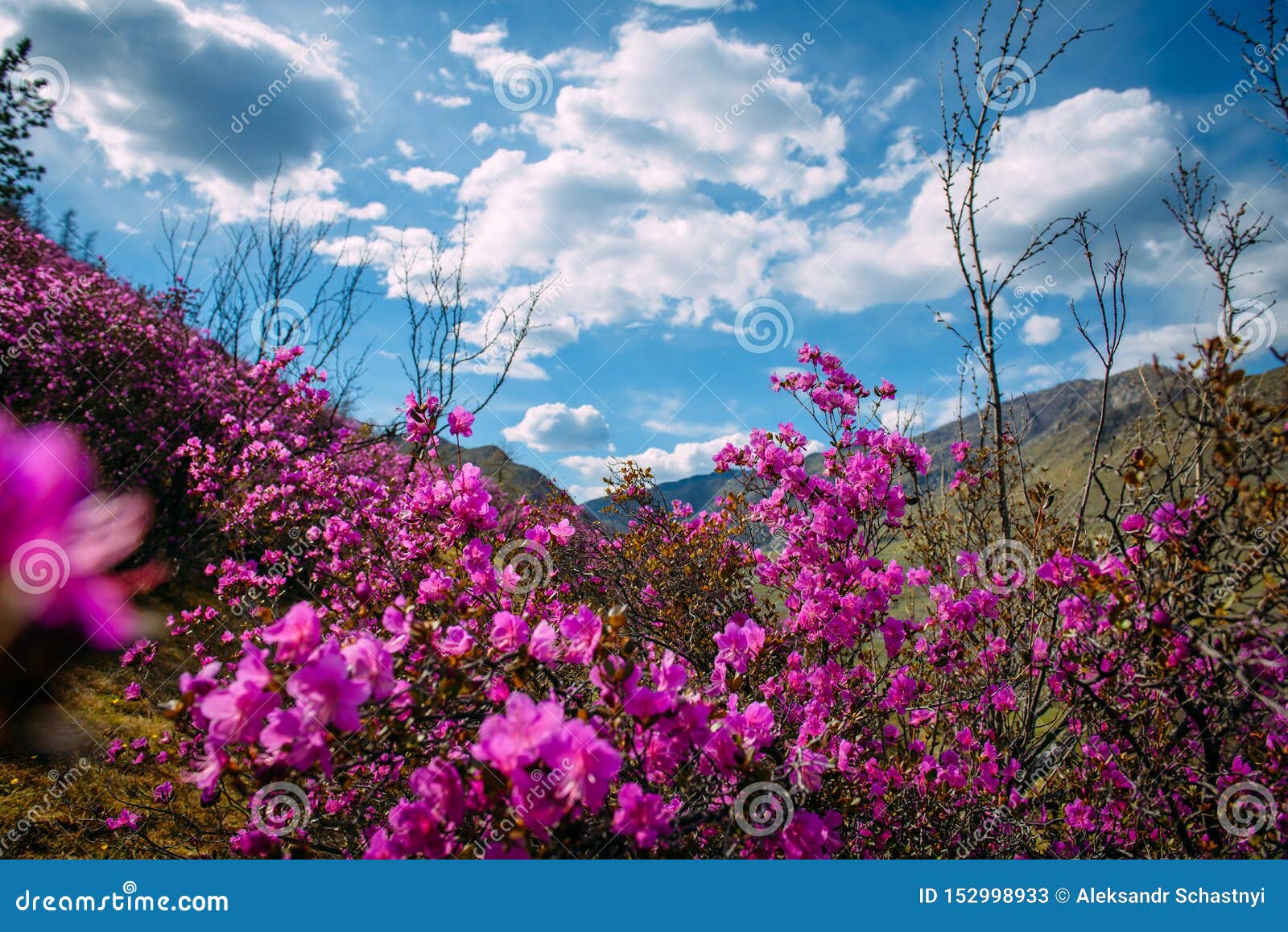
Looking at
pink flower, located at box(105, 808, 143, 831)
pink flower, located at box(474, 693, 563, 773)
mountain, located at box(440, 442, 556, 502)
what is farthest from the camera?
mountain, located at box(440, 442, 556, 502)

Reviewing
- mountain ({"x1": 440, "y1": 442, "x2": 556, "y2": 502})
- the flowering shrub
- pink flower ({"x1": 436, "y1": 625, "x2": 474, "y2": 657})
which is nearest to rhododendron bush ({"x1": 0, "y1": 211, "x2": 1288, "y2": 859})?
pink flower ({"x1": 436, "y1": 625, "x2": 474, "y2": 657})

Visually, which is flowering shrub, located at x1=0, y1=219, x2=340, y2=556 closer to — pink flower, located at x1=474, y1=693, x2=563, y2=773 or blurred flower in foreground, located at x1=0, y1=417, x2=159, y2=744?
blurred flower in foreground, located at x1=0, y1=417, x2=159, y2=744

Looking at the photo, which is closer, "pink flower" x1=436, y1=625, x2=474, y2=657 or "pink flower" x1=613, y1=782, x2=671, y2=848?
"pink flower" x1=613, y1=782, x2=671, y2=848

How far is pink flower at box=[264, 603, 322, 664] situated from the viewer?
1.33 metres

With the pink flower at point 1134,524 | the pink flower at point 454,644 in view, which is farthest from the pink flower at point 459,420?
the pink flower at point 1134,524

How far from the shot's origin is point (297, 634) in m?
1.35

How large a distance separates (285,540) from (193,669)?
5.24 feet

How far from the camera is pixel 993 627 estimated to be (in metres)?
3.39

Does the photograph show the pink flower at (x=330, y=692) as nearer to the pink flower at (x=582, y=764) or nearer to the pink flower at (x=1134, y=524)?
the pink flower at (x=582, y=764)

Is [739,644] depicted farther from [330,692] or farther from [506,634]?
[330,692]

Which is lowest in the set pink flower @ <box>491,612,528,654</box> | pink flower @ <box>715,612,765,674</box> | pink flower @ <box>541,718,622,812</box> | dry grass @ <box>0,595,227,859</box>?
dry grass @ <box>0,595,227,859</box>

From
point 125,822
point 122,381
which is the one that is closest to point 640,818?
point 125,822

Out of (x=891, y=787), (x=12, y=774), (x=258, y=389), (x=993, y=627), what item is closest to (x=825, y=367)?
(x=993, y=627)

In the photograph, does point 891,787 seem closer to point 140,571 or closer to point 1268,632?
point 1268,632
